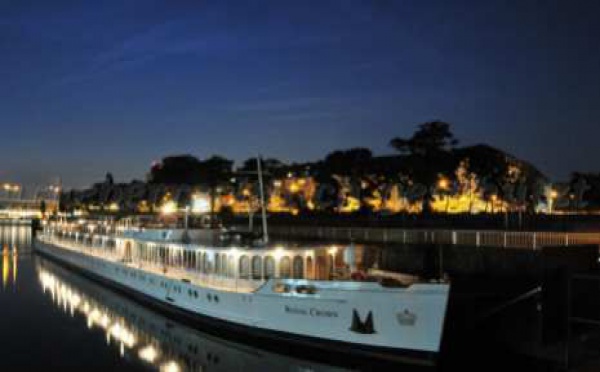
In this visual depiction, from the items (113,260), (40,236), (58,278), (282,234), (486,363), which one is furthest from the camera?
(40,236)

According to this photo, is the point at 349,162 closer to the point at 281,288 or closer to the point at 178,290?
the point at 178,290

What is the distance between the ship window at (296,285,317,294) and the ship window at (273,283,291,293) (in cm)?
52

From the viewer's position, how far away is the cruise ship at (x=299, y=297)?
20.1 meters

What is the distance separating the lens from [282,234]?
63750 mm

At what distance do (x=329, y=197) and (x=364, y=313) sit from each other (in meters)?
67.7

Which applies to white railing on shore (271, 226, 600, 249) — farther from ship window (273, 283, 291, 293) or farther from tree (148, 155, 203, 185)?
tree (148, 155, 203, 185)

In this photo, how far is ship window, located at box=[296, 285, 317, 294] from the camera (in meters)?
22.0

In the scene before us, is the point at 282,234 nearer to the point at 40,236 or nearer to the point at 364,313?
the point at 40,236

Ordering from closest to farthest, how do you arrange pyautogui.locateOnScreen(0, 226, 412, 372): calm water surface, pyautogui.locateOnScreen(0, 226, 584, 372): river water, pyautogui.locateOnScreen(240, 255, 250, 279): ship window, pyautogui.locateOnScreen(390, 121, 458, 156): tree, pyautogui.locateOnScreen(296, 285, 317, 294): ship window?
pyautogui.locateOnScreen(296, 285, 317, 294): ship window < pyautogui.locateOnScreen(0, 226, 584, 372): river water < pyautogui.locateOnScreen(0, 226, 412, 372): calm water surface < pyautogui.locateOnScreen(240, 255, 250, 279): ship window < pyautogui.locateOnScreen(390, 121, 458, 156): tree

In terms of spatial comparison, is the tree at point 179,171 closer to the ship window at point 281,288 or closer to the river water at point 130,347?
the river water at point 130,347

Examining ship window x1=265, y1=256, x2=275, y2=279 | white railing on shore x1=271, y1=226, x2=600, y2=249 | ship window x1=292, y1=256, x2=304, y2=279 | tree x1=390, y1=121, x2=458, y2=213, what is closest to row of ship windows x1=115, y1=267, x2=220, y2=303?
ship window x1=265, y1=256, x2=275, y2=279

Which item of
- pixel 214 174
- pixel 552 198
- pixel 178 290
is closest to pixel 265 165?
pixel 214 174

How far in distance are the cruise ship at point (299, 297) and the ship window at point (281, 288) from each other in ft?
0.15

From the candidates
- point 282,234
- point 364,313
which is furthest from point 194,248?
point 282,234
